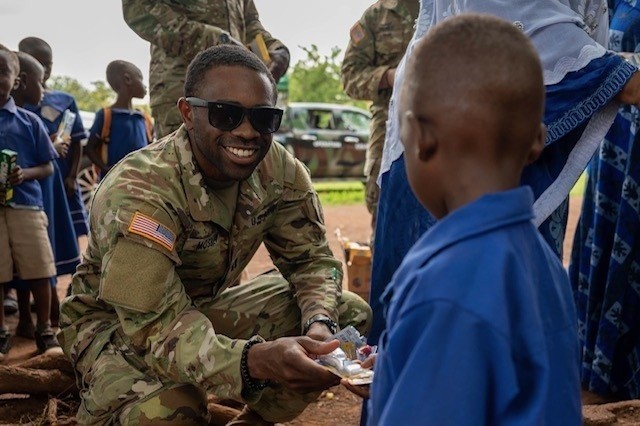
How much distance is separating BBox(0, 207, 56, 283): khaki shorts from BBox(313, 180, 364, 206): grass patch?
9066mm

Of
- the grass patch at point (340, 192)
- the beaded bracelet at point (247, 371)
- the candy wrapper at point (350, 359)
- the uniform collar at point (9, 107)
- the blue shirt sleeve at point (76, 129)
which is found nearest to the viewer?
the candy wrapper at point (350, 359)

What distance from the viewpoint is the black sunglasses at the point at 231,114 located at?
2.63 meters

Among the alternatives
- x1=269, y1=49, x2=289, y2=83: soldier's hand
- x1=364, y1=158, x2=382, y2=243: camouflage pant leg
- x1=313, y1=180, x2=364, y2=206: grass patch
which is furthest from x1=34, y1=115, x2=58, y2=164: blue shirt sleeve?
x1=313, y1=180, x2=364, y2=206: grass patch

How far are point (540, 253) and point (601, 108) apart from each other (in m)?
1.22

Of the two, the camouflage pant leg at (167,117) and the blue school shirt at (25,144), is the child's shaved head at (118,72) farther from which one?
the camouflage pant leg at (167,117)

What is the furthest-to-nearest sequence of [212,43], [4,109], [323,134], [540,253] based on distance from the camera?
[323,134], [4,109], [212,43], [540,253]

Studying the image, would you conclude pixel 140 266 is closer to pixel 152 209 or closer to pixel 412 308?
pixel 152 209

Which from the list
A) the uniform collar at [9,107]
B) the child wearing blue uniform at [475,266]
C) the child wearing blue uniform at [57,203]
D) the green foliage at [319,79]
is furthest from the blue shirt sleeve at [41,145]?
the green foliage at [319,79]

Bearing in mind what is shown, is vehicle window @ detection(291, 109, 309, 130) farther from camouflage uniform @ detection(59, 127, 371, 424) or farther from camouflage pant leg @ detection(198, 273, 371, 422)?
camouflage pant leg @ detection(198, 273, 371, 422)

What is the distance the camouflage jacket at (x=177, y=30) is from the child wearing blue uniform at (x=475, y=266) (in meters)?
2.78

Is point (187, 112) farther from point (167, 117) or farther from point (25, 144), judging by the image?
point (25, 144)

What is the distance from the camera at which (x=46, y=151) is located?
14.4 ft

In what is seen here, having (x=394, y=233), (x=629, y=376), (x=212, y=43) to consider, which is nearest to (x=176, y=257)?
(x=394, y=233)

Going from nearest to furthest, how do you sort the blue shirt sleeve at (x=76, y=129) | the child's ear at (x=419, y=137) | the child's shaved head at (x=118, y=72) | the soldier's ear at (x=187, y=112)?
the child's ear at (x=419, y=137) → the soldier's ear at (x=187, y=112) → the blue shirt sleeve at (x=76, y=129) → the child's shaved head at (x=118, y=72)
